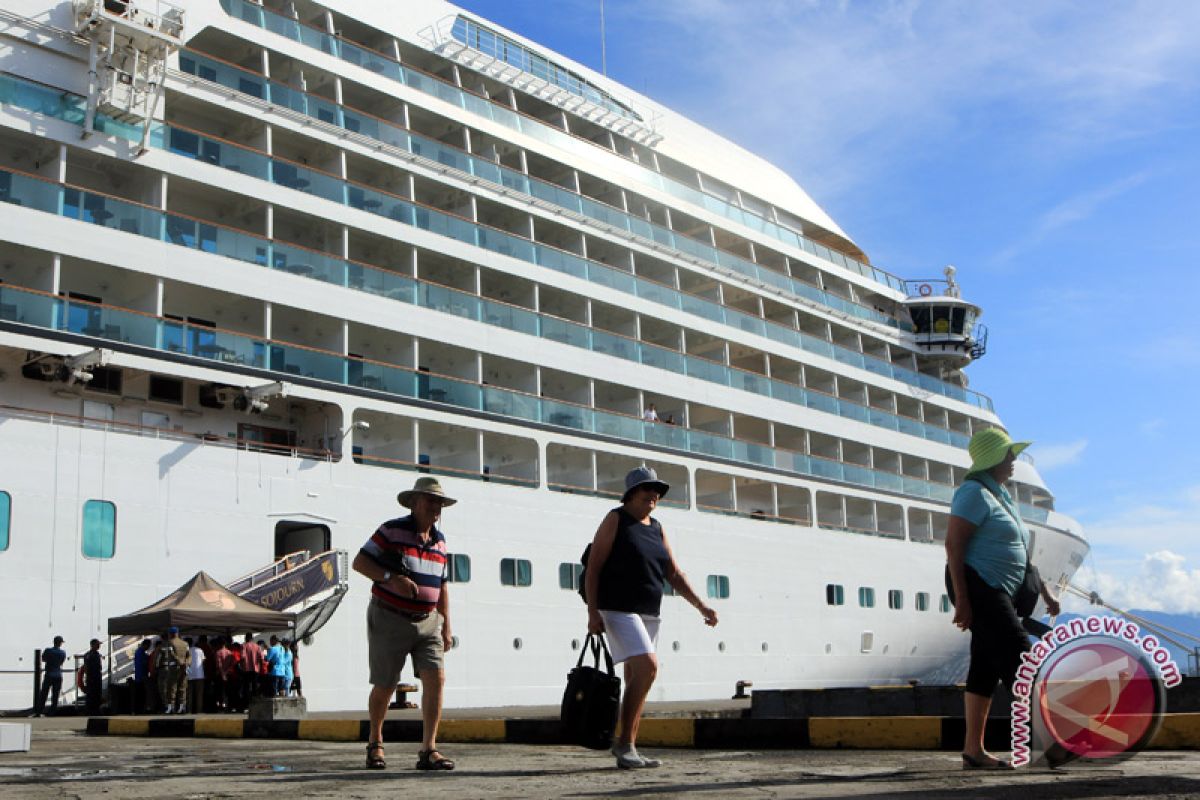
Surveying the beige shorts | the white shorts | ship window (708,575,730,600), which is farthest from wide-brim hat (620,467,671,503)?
ship window (708,575,730,600)

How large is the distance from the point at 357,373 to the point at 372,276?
6.26ft

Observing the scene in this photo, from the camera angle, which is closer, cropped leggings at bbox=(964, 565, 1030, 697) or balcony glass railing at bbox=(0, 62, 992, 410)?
cropped leggings at bbox=(964, 565, 1030, 697)

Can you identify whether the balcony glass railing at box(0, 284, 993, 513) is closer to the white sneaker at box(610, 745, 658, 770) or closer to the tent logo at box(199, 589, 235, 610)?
the tent logo at box(199, 589, 235, 610)

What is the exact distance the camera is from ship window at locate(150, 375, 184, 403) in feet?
63.8

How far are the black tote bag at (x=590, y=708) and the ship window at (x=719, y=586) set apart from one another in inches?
772

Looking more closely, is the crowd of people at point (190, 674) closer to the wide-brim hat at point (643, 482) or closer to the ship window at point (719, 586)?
the ship window at point (719, 586)

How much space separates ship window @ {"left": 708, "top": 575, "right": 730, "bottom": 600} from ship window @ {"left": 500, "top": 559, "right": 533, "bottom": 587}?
5.22m

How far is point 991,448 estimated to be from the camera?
620cm

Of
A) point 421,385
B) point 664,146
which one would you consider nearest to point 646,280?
point 664,146

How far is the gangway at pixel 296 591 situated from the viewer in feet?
57.6

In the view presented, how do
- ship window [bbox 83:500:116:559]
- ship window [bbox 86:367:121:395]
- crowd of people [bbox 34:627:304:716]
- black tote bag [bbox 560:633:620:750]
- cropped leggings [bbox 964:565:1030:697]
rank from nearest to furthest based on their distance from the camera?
1. cropped leggings [bbox 964:565:1030:697]
2. black tote bag [bbox 560:633:620:750]
3. crowd of people [bbox 34:627:304:716]
4. ship window [bbox 83:500:116:559]
5. ship window [bbox 86:367:121:395]

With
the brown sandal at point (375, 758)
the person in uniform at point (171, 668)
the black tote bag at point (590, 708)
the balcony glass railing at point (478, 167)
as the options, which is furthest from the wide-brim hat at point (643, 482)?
the balcony glass railing at point (478, 167)

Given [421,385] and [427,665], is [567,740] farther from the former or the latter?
[421,385]

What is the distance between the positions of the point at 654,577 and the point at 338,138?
17.6 meters
